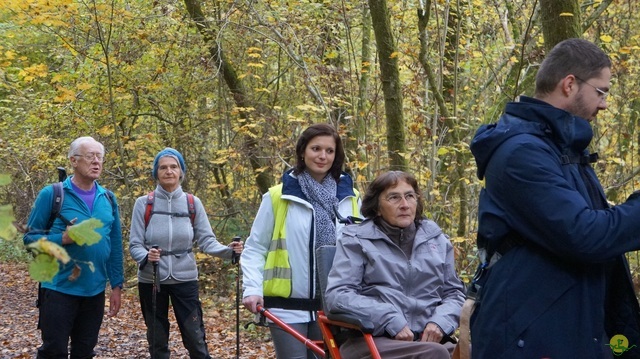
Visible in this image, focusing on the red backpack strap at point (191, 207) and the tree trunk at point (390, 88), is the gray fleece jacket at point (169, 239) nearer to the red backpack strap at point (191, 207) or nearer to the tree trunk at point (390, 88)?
the red backpack strap at point (191, 207)

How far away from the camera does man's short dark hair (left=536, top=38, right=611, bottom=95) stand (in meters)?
2.96

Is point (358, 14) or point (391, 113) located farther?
point (358, 14)

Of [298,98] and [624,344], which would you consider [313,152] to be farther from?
[298,98]

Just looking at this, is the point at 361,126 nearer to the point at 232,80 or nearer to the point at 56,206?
the point at 232,80

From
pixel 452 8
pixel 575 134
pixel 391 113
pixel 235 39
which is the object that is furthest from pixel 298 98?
pixel 575 134

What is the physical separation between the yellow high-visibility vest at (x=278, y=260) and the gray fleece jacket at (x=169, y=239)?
1.93m

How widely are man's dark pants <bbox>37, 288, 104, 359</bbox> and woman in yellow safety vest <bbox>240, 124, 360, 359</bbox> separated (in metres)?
1.60

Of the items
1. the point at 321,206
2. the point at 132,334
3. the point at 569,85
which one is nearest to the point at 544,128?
the point at 569,85

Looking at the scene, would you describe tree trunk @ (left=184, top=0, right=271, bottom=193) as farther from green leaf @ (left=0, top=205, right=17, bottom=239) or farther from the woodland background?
green leaf @ (left=0, top=205, right=17, bottom=239)

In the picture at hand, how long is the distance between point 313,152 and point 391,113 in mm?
4129

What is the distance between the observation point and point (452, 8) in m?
12.1

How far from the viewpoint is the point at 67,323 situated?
20.6ft

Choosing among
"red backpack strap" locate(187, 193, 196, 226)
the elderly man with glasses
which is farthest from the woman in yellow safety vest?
"red backpack strap" locate(187, 193, 196, 226)

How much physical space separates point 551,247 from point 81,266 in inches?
166
